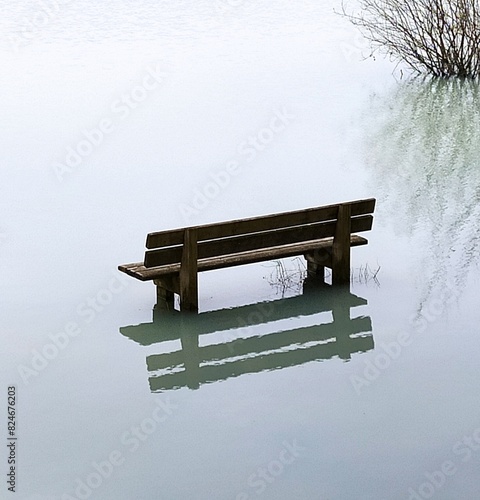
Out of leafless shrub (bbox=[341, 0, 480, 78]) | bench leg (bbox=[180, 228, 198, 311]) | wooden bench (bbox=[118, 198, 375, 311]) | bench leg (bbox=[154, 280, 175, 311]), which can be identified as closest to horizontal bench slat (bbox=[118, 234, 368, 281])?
wooden bench (bbox=[118, 198, 375, 311])

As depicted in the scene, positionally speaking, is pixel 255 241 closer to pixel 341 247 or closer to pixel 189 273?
pixel 189 273

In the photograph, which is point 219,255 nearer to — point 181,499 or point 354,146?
point 181,499

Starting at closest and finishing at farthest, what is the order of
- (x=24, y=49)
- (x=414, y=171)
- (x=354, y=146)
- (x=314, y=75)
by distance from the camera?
(x=414, y=171)
(x=354, y=146)
(x=314, y=75)
(x=24, y=49)

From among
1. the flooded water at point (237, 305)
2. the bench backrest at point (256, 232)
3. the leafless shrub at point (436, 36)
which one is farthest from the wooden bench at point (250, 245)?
the leafless shrub at point (436, 36)

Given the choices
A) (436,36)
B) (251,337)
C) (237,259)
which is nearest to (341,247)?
(237,259)

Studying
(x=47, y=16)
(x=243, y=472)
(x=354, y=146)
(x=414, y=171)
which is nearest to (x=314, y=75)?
(x=354, y=146)

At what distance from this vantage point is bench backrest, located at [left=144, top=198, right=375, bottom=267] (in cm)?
991

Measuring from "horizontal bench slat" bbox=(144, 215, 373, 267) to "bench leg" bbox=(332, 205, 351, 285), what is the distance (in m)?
0.06

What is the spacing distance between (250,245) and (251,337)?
3.00 feet

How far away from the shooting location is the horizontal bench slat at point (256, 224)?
32.3ft

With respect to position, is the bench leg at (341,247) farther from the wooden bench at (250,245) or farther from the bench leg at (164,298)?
the bench leg at (164,298)

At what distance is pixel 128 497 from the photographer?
725 centimetres

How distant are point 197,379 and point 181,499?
6.46 feet

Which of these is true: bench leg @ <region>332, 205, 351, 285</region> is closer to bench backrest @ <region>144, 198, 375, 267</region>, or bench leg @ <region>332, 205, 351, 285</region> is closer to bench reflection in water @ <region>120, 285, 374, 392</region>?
bench backrest @ <region>144, 198, 375, 267</region>
